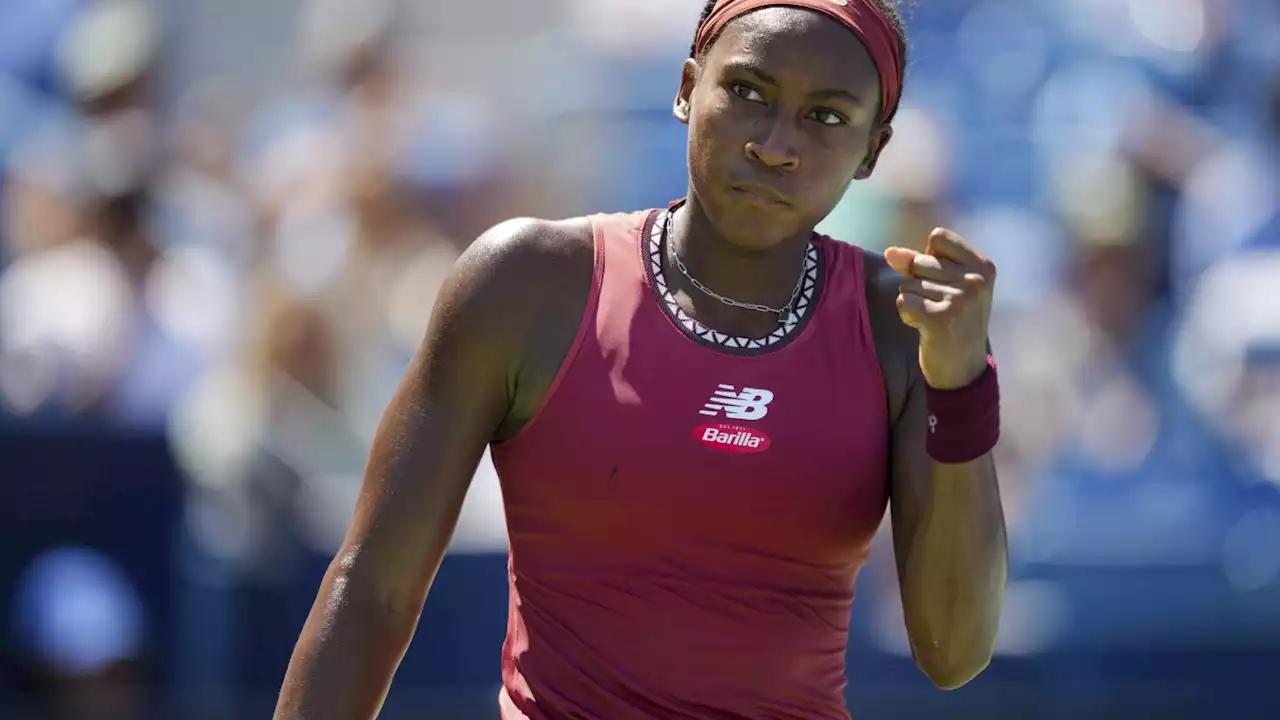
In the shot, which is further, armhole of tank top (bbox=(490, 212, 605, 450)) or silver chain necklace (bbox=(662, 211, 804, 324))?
silver chain necklace (bbox=(662, 211, 804, 324))

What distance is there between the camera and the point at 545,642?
92.2 inches

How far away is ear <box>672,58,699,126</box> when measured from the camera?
2467 mm

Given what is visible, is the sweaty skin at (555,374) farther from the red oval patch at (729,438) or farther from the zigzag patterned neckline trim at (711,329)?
the red oval patch at (729,438)

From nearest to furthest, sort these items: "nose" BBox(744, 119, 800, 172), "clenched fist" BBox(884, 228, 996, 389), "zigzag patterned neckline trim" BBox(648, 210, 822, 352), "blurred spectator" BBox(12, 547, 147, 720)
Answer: "clenched fist" BBox(884, 228, 996, 389)
"nose" BBox(744, 119, 800, 172)
"zigzag patterned neckline trim" BBox(648, 210, 822, 352)
"blurred spectator" BBox(12, 547, 147, 720)

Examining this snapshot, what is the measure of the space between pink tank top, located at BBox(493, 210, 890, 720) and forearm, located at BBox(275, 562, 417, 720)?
0.68 feet

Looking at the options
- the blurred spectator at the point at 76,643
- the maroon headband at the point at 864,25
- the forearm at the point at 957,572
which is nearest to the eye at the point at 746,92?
the maroon headband at the point at 864,25

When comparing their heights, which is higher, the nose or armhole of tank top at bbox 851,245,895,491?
the nose

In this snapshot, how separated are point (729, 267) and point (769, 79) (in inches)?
12.0

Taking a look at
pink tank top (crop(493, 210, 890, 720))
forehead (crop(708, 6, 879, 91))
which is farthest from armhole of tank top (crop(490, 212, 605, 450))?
forehead (crop(708, 6, 879, 91))

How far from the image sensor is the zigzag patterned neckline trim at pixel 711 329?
2371 millimetres

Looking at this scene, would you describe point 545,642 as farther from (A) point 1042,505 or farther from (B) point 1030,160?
(B) point 1030,160

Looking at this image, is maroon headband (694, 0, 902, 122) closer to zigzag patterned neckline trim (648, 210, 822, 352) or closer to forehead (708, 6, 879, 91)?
forehead (708, 6, 879, 91)

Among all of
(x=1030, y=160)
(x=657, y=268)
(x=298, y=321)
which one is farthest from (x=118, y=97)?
(x=657, y=268)

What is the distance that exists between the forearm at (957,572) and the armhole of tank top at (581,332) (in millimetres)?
515
